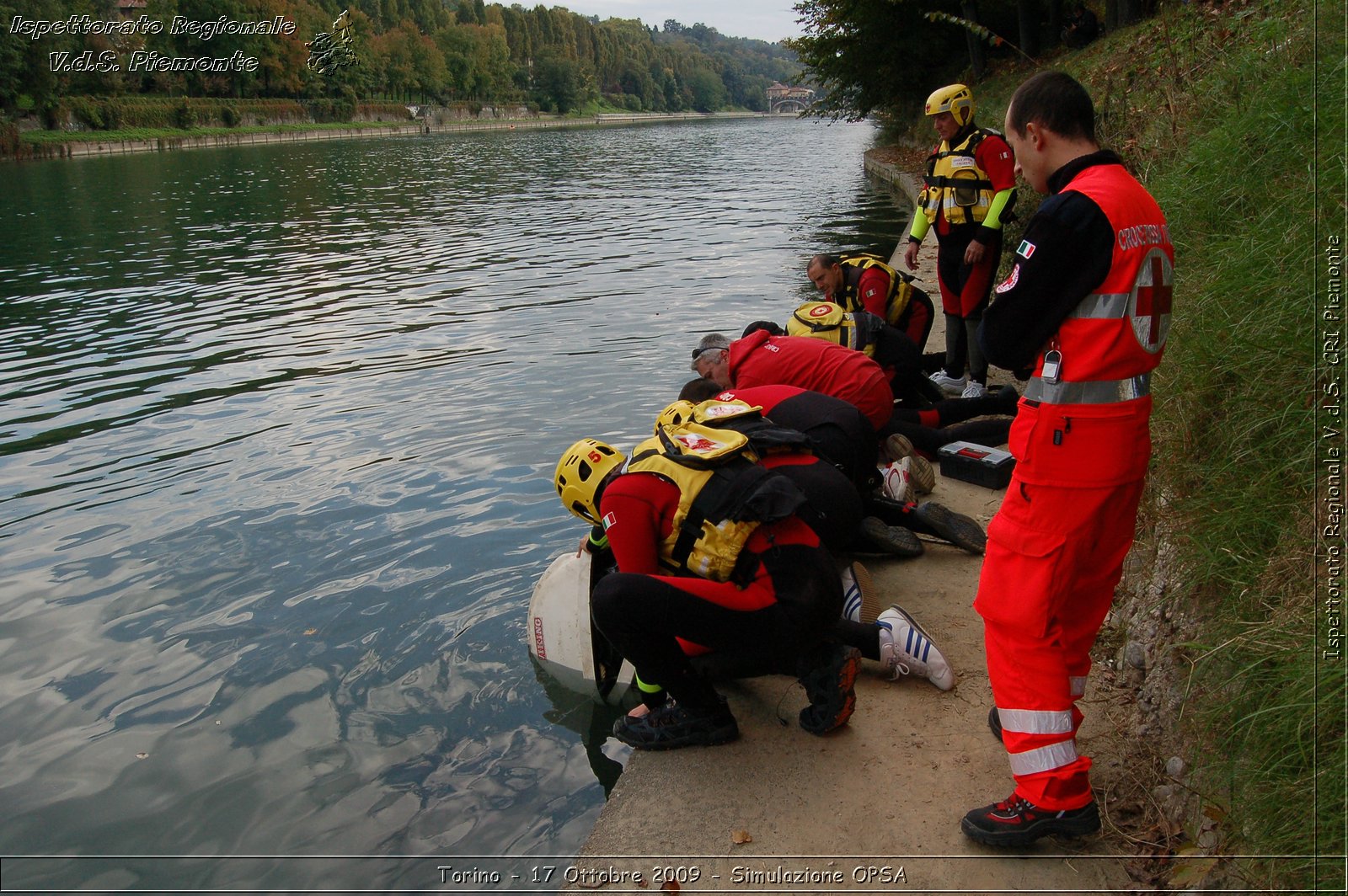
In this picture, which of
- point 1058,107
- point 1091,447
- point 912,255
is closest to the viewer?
point 1091,447

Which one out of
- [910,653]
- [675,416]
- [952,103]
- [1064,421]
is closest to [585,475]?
[675,416]

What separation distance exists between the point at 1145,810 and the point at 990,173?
17.6 feet

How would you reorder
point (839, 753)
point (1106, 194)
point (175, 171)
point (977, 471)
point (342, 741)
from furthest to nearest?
point (175, 171) < point (977, 471) < point (342, 741) < point (839, 753) < point (1106, 194)

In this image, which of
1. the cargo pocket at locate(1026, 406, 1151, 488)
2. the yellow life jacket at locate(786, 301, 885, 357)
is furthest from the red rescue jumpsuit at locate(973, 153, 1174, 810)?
the yellow life jacket at locate(786, 301, 885, 357)

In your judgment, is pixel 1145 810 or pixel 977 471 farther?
pixel 977 471

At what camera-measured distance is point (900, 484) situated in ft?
19.2

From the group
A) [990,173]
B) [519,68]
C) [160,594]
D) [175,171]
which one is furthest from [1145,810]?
[519,68]

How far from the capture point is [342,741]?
16.3 ft

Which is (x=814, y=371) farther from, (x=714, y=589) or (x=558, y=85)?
(x=558, y=85)

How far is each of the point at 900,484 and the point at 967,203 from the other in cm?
283

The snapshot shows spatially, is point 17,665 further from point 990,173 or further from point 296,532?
point 990,173

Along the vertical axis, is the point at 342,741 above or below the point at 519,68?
below

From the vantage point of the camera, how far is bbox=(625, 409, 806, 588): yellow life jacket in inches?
151

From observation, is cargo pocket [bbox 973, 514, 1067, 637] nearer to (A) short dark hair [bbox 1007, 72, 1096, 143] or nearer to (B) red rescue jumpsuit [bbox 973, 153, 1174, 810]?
(B) red rescue jumpsuit [bbox 973, 153, 1174, 810]
